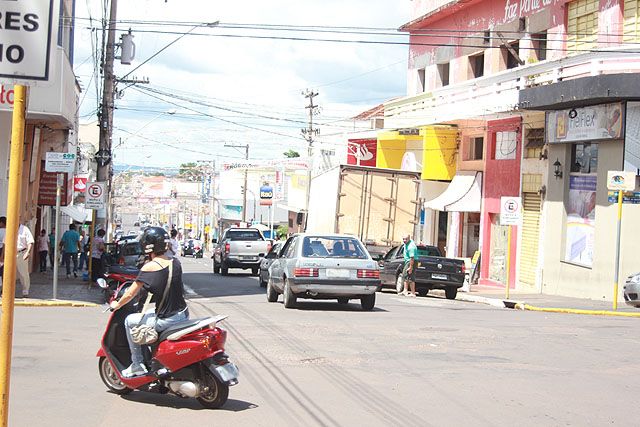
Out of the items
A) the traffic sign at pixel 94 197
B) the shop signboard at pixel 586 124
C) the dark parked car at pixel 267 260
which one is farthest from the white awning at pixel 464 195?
the traffic sign at pixel 94 197

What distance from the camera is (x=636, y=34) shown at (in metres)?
26.2

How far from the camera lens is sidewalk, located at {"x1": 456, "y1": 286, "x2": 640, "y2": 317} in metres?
22.6

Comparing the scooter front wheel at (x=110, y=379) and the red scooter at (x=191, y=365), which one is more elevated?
the red scooter at (x=191, y=365)

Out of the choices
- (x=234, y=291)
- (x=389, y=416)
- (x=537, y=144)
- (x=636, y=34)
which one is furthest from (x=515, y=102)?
(x=389, y=416)

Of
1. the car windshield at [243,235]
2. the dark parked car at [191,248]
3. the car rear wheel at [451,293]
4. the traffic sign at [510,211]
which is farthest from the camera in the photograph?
the dark parked car at [191,248]

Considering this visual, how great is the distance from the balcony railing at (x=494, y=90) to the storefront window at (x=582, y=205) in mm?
2495

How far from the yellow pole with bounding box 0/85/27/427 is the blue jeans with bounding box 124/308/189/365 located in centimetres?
394

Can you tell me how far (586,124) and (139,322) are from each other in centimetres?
2081

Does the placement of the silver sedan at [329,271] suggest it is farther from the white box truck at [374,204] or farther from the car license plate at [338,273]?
the white box truck at [374,204]

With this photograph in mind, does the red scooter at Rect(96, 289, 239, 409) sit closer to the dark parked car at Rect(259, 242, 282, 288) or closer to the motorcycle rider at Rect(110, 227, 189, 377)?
the motorcycle rider at Rect(110, 227, 189, 377)

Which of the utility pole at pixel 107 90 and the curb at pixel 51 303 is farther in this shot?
the utility pole at pixel 107 90

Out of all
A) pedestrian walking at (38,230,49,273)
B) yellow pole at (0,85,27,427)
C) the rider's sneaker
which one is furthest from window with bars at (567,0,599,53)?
yellow pole at (0,85,27,427)

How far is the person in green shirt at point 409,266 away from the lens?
26183 mm

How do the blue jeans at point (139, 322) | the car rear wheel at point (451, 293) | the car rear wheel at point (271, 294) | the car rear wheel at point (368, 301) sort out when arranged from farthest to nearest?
the car rear wheel at point (451, 293) < the car rear wheel at point (271, 294) < the car rear wheel at point (368, 301) < the blue jeans at point (139, 322)
